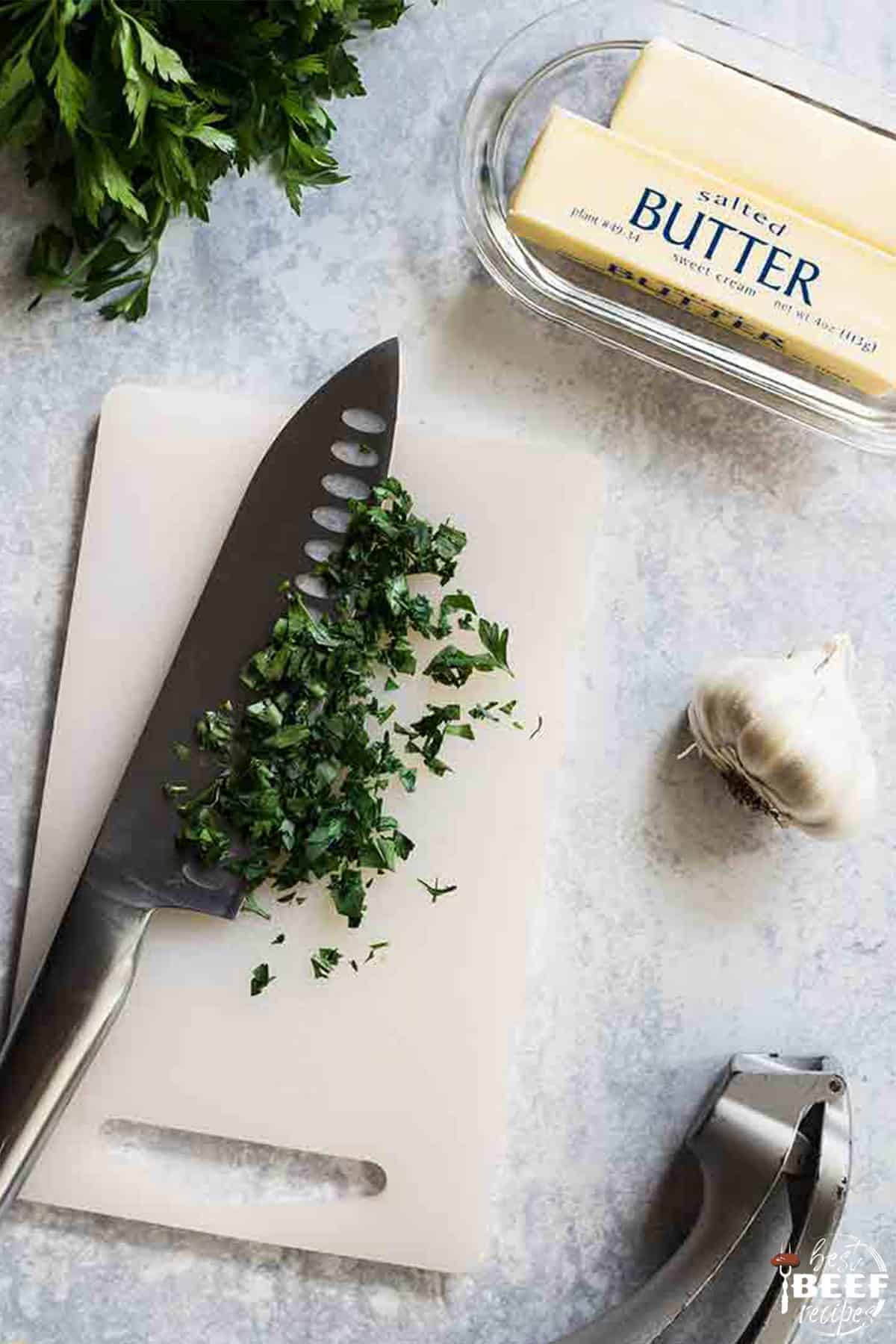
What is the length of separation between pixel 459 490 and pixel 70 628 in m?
0.33

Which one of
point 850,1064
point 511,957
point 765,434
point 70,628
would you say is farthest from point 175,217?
point 850,1064

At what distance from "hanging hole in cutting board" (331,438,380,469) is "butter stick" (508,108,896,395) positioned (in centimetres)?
22

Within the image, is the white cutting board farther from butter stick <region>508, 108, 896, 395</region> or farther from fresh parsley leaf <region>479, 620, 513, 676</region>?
butter stick <region>508, 108, 896, 395</region>

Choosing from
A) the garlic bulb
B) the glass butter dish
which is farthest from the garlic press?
the glass butter dish

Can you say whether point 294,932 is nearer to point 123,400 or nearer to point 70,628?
point 70,628

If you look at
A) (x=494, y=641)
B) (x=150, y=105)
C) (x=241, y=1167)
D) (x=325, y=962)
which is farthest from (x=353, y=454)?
(x=241, y=1167)

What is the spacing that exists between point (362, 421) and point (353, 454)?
0.09 feet

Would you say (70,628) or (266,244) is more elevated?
(266,244)

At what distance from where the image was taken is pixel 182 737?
118cm

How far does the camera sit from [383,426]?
120cm

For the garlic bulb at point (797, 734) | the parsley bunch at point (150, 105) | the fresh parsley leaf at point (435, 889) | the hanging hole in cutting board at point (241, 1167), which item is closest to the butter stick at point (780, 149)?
the parsley bunch at point (150, 105)

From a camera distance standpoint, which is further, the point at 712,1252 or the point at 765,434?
the point at 765,434

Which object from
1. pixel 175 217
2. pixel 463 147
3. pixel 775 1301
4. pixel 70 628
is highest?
pixel 463 147

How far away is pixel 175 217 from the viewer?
1.26m
